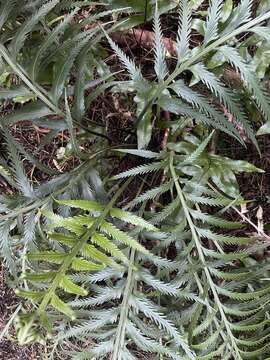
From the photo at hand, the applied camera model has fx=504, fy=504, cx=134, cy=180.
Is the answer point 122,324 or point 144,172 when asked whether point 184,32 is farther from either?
point 122,324

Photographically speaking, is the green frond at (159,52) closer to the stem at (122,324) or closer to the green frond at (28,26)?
the green frond at (28,26)

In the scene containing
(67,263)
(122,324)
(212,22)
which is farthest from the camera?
(122,324)

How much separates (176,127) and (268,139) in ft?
1.03

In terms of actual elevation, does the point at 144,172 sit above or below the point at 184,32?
below

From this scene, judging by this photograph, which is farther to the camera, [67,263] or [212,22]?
[212,22]

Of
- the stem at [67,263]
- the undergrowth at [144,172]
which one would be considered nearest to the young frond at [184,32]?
the undergrowth at [144,172]

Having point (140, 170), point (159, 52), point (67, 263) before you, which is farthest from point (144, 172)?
point (67, 263)

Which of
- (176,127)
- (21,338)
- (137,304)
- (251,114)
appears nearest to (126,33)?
(176,127)

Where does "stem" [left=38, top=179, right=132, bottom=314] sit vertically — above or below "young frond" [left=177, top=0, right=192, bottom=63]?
below

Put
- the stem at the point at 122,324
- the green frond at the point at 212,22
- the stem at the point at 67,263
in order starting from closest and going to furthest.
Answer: the stem at the point at 67,263, the green frond at the point at 212,22, the stem at the point at 122,324

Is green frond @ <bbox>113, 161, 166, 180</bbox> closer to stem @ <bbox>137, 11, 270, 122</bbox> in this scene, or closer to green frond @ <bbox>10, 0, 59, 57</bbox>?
stem @ <bbox>137, 11, 270, 122</bbox>

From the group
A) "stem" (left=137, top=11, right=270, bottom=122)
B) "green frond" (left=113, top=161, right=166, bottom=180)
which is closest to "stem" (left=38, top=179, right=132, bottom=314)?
"green frond" (left=113, top=161, right=166, bottom=180)

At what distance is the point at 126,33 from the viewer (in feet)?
4.90

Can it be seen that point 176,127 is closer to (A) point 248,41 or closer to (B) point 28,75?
(A) point 248,41
